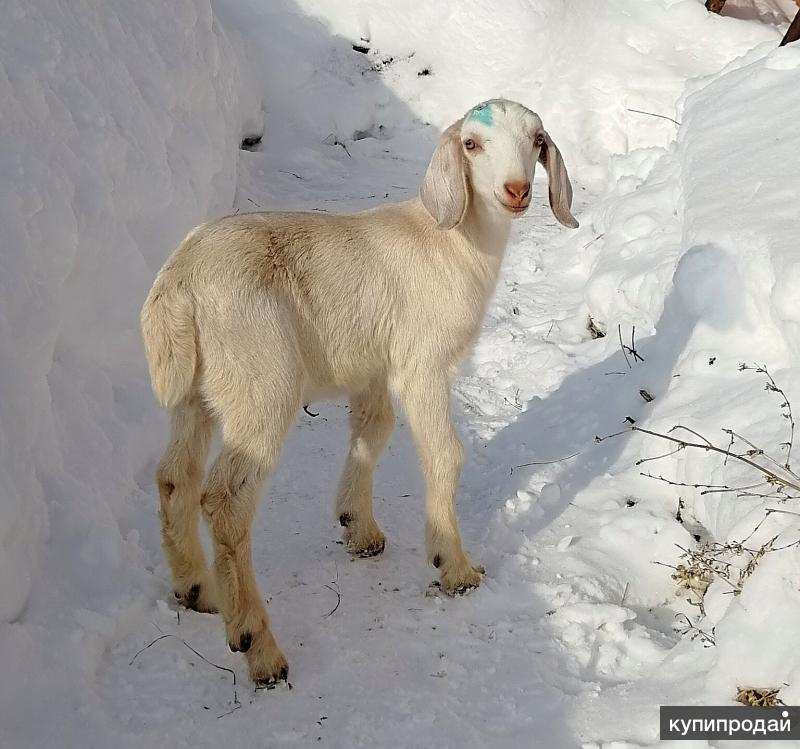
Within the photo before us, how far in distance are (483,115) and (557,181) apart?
50 centimetres

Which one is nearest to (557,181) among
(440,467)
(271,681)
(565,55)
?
(440,467)

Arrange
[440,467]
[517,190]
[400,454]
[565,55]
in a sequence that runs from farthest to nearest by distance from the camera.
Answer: [565,55] → [400,454] → [440,467] → [517,190]

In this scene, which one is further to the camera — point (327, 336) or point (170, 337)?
point (327, 336)

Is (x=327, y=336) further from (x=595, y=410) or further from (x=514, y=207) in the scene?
(x=595, y=410)

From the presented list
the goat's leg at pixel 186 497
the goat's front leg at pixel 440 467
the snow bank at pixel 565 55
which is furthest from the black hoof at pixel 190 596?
the snow bank at pixel 565 55

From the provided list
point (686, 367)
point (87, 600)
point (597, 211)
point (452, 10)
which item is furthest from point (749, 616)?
point (452, 10)

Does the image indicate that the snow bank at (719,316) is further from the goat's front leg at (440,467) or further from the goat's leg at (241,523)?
the goat's leg at (241,523)

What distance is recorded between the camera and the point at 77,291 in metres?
4.31

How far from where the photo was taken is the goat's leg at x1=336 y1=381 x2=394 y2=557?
429 cm

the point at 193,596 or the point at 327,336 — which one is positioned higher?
the point at 327,336

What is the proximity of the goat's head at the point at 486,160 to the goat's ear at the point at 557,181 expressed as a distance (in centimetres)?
6

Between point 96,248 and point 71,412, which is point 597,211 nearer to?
point 96,248

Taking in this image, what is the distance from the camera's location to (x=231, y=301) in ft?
11.2

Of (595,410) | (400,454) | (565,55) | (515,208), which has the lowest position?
(400,454)
